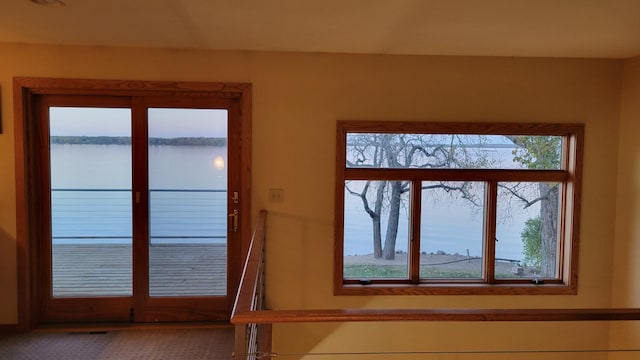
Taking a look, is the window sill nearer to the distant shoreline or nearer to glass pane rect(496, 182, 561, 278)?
glass pane rect(496, 182, 561, 278)

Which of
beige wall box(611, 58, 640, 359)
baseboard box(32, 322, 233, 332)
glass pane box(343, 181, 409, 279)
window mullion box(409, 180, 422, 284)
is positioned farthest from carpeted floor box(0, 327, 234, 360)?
beige wall box(611, 58, 640, 359)

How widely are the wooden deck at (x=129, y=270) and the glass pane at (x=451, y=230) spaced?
1724 mm

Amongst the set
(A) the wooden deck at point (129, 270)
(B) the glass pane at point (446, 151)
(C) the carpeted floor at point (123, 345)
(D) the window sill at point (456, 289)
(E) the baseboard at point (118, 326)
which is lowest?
(C) the carpeted floor at point (123, 345)

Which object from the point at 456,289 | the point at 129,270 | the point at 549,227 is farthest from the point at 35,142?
the point at 549,227

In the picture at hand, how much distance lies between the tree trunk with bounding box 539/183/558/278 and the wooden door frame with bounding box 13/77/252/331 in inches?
98.9

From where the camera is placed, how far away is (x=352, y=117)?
350cm

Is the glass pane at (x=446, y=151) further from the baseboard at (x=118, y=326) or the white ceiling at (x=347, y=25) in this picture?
the baseboard at (x=118, y=326)

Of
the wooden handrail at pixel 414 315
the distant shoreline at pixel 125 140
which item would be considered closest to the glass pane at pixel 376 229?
the distant shoreline at pixel 125 140

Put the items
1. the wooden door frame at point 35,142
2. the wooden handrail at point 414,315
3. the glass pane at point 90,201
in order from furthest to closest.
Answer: the glass pane at point 90,201 → the wooden door frame at point 35,142 → the wooden handrail at point 414,315

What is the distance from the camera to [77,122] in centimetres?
346

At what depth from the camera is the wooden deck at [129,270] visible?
3.53m

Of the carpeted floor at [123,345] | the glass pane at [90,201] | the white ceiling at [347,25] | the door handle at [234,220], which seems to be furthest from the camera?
the door handle at [234,220]

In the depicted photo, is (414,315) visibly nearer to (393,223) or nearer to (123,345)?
(393,223)

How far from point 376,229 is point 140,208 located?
194 cm
